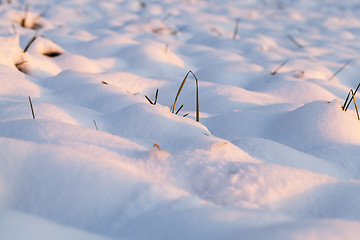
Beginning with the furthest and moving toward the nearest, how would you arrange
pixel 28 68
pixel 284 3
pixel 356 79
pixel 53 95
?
1. pixel 284 3
2. pixel 356 79
3. pixel 28 68
4. pixel 53 95

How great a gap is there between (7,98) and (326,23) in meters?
3.48

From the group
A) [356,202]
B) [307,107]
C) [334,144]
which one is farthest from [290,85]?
[356,202]

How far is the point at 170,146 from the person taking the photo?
0.93 m

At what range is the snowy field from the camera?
0.60 m

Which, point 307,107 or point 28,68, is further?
point 28,68

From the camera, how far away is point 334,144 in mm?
1083

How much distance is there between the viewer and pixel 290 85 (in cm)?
169

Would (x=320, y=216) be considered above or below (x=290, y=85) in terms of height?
above

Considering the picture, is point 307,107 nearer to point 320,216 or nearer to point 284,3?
point 320,216

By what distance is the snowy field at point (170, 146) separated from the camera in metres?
0.60

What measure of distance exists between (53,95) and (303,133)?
0.96 meters

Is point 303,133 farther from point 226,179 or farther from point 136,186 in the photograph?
point 136,186

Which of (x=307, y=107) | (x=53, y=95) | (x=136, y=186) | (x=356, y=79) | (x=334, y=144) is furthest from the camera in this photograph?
(x=356, y=79)

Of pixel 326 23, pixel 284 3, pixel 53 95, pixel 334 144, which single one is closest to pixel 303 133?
pixel 334 144
